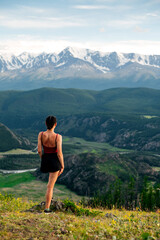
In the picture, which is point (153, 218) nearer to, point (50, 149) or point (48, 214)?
point (48, 214)

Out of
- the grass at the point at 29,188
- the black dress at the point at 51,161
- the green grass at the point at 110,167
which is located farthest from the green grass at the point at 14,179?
the black dress at the point at 51,161

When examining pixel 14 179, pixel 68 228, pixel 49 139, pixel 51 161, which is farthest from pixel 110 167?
pixel 68 228

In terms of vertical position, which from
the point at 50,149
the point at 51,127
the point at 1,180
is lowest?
the point at 1,180

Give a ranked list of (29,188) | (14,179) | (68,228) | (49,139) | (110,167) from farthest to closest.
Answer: (14,179), (110,167), (29,188), (49,139), (68,228)

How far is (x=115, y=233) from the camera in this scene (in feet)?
56.9

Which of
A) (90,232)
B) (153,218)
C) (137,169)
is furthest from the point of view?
(137,169)

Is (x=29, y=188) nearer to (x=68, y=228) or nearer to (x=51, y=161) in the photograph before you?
(x=51, y=161)

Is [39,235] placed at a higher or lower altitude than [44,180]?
higher

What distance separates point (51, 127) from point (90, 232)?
748cm

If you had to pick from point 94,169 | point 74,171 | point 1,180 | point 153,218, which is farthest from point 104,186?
point 153,218

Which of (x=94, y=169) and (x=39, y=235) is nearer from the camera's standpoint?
(x=39, y=235)

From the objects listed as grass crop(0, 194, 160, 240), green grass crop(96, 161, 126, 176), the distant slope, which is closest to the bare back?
grass crop(0, 194, 160, 240)

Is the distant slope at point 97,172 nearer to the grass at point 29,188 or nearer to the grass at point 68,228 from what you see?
the grass at point 29,188

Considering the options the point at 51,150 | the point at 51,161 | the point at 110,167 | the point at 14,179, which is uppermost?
the point at 51,150
